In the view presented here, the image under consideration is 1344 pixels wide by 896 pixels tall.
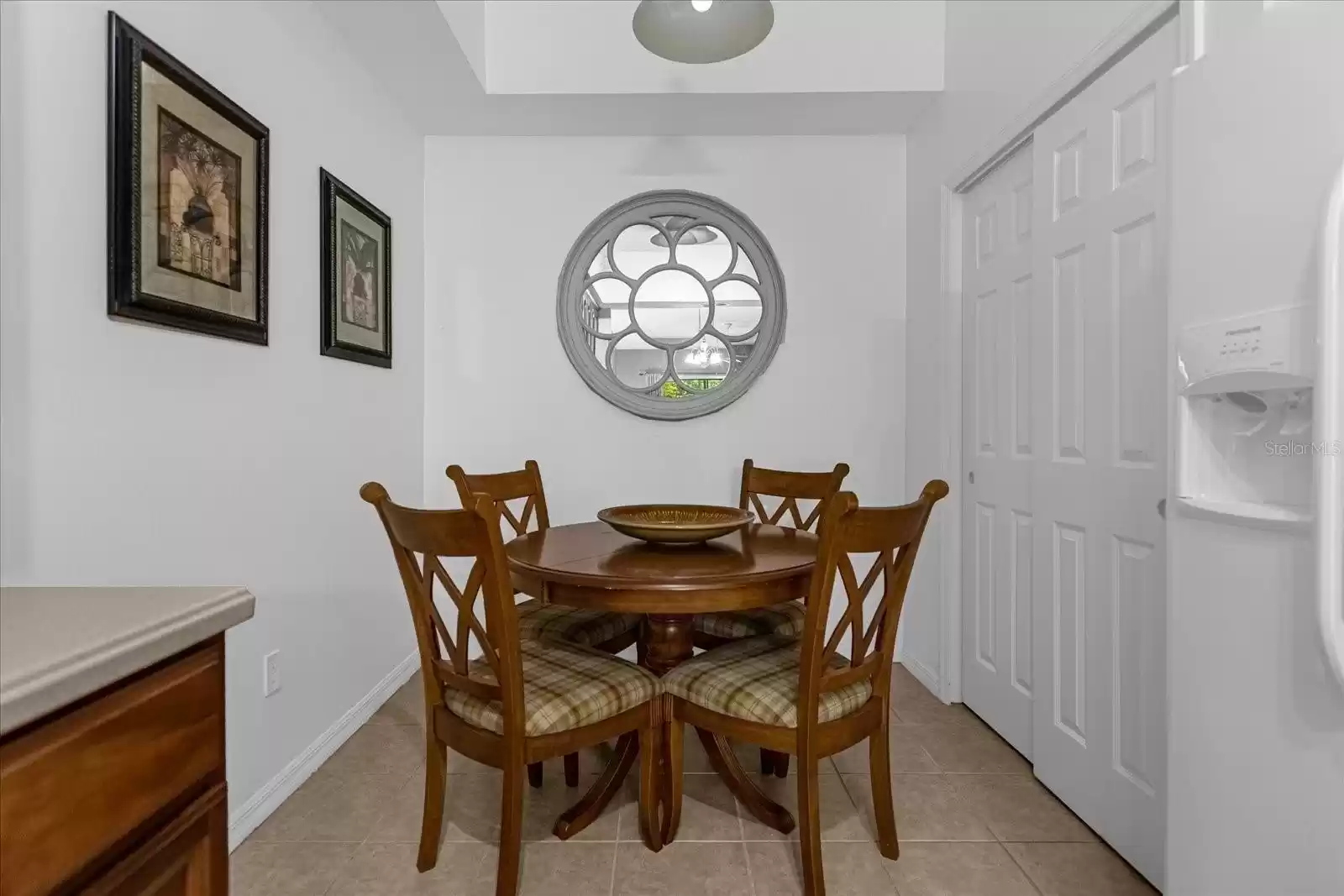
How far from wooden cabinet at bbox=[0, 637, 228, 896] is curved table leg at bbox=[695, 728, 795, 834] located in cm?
126

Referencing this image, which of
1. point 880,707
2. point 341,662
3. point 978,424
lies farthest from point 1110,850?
point 341,662

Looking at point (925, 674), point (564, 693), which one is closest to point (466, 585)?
point (564, 693)

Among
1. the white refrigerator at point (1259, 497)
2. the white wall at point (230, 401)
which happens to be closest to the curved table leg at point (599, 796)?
the white wall at point (230, 401)

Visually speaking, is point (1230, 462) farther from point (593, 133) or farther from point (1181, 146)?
point (593, 133)

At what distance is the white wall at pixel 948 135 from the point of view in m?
1.95

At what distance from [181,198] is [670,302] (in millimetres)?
1976

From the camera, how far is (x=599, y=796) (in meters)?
1.84

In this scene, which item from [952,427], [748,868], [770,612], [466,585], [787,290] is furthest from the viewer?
[787,290]

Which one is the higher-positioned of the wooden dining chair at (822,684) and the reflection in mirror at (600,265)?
the reflection in mirror at (600,265)

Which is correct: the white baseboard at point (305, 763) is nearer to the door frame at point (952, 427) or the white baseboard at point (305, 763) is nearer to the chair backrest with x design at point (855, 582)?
the chair backrest with x design at point (855, 582)

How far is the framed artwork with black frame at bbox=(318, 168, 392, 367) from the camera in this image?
7.39 feet

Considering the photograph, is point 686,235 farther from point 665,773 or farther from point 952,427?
point 665,773

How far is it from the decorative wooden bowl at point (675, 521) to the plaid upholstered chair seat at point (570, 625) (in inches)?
11.1

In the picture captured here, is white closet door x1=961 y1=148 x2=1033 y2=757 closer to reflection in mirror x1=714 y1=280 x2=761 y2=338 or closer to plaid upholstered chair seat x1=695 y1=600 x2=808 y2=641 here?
plaid upholstered chair seat x1=695 y1=600 x2=808 y2=641
